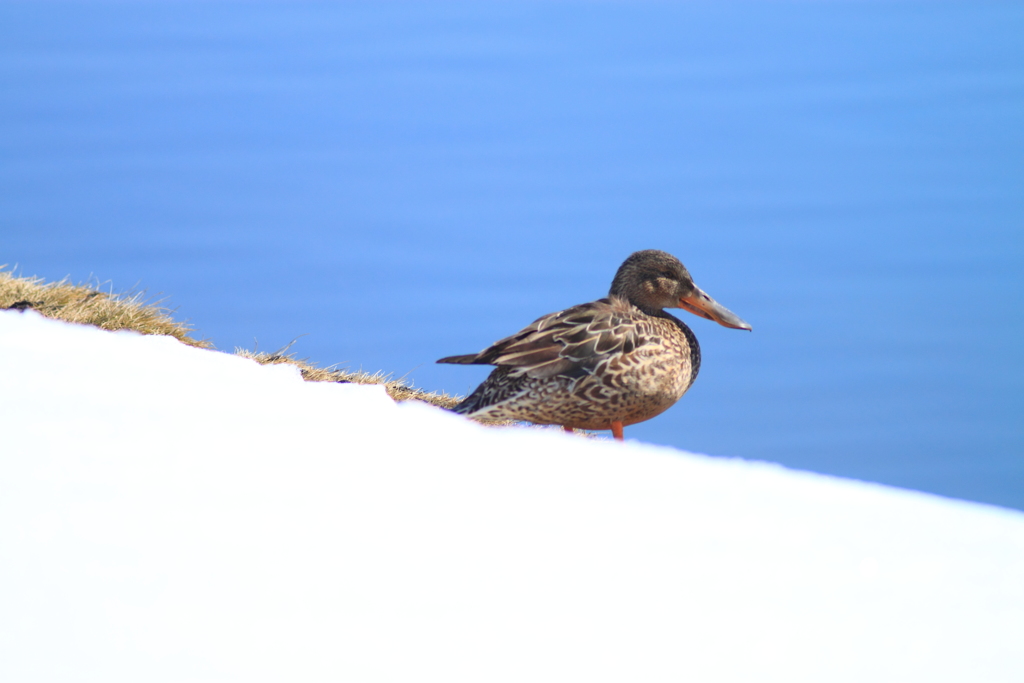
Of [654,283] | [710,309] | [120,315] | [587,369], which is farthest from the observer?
[120,315]

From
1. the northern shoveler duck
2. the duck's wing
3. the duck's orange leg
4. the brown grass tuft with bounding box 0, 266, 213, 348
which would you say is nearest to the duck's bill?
the northern shoveler duck

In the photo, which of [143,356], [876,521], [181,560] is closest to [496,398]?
[143,356]

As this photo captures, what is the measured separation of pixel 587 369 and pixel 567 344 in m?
0.18

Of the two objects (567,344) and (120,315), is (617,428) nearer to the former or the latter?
(567,344)

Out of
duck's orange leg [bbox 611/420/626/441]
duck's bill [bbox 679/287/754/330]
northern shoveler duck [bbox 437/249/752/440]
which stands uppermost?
duck's bill [bbox 679/287/754/330]

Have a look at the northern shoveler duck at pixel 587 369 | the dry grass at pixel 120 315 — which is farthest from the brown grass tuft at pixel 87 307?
the northern shoveler duck at pixel 587 369

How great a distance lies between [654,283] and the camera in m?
5.66

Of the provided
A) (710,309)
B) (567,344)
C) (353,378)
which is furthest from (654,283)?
(353,378)

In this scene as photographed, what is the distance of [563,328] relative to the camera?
17.2ft

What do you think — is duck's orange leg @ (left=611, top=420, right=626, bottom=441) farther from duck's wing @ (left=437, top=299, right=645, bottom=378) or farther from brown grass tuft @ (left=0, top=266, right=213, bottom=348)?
brown grass tuft @ (left=0, top=266, right=213, bottom=348)

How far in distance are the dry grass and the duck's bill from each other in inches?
98.9

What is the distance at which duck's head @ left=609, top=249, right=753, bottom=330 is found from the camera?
5633 millimetres

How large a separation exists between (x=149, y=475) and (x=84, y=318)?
464 cm

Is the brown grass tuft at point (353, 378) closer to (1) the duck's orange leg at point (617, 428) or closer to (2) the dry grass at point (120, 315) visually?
(2) the dry grass at point (120, 315)
